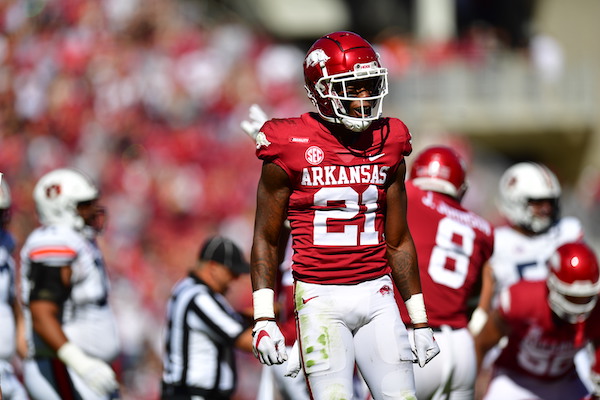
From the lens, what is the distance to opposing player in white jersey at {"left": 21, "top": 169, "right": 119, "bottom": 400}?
17.2 feet

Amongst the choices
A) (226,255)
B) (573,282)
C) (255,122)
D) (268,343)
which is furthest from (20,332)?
(573,282)

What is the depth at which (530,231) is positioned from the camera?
660 cm

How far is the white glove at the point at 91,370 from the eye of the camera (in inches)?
192

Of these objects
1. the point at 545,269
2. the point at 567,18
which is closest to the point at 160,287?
the point at 545,269

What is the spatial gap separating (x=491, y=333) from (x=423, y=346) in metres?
1.51

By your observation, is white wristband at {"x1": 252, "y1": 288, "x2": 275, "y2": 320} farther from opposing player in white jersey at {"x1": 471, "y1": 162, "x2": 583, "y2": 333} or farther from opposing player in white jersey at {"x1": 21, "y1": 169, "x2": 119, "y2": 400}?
opposing player in white jersey at {"x1": 471, "y1": 162, "x2": 583, "y2": 333}

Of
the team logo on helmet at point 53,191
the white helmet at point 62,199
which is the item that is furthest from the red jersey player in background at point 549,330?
the team logo on helmet at point 53,191

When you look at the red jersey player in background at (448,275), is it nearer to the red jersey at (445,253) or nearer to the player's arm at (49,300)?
the red jersey at (445,253)

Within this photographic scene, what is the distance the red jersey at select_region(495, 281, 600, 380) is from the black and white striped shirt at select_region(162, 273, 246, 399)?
4.73ft

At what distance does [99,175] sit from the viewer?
14.1 meters

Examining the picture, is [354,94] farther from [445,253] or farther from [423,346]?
[445,253]

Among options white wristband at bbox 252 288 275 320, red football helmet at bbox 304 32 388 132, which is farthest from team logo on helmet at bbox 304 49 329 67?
white wristband at bbox 252 288 275 320

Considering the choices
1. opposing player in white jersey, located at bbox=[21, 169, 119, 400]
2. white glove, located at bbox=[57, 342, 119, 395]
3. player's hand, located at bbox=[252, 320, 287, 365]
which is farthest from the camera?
opposing player in white jersey, located at bbox=[21, 169, 119, 400]

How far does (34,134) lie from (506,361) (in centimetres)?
1051
